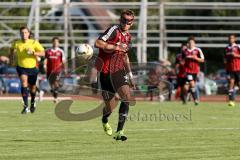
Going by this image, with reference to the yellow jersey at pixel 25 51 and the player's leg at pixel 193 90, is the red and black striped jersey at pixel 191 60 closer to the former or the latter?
the player's leg at pixel 193 90

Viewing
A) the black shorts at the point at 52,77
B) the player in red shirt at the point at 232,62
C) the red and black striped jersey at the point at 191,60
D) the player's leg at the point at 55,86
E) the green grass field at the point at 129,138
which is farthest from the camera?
the black shorts at the point at 52,77

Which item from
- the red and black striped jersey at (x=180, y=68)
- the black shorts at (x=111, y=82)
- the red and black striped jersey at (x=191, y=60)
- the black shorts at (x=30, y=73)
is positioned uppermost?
the black shorts at (x=111, y=82)

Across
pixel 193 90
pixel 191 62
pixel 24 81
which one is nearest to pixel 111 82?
pixel 24 81

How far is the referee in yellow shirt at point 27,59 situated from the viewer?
2122cm

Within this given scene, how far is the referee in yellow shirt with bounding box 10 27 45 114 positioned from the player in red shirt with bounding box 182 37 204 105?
25.2ft

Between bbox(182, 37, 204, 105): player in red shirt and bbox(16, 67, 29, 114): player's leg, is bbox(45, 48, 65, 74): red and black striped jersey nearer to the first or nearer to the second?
bbox(182, 37, 204, 105): player in red shirt

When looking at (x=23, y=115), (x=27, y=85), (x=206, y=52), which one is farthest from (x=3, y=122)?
(x=206, y=52)

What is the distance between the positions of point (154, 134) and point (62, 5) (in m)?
26.9

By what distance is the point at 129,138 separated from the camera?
13680 mm

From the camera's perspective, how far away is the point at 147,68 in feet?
114

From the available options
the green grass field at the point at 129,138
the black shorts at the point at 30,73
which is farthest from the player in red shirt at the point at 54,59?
the green grass field at the point at 129,138

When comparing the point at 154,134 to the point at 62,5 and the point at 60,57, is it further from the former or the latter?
the point at 62,5

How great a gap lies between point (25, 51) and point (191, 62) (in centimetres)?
824

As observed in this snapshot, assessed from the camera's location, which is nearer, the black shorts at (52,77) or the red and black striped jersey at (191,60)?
the red and black striped jersey at (191,60)
